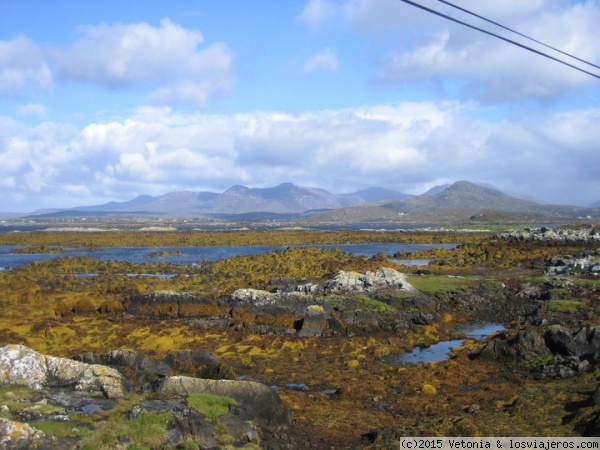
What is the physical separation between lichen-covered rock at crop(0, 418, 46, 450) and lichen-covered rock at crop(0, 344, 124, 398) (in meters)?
2.70

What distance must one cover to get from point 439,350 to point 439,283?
12470 mm

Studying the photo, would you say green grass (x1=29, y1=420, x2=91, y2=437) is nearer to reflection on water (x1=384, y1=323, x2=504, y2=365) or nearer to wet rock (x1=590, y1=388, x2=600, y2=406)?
wet rock (x1=590, y1=388, x2=600, y2=406)

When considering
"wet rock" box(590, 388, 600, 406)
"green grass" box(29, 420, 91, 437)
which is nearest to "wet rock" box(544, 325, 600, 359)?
"wet rock" box(590, 388, 600, 406)

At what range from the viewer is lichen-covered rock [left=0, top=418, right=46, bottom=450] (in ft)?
28.3

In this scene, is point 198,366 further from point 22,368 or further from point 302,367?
point 302,367

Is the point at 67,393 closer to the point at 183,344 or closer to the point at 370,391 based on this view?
the point at 370,391

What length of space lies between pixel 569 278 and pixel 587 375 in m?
21.9

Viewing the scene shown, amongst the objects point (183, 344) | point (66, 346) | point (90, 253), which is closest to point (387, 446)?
point (183, 344)

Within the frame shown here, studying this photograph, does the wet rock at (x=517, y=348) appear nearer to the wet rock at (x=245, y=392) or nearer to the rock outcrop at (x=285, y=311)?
the rock outcrop at (x=285, y=311)

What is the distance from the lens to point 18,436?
347 inches

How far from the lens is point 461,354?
64.1 ft

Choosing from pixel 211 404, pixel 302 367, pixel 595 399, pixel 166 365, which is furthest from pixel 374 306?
pixel 211 404

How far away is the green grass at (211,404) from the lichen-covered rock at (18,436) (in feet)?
11.0

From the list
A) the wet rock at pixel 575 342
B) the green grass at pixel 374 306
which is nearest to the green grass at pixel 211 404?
the wet rock at pixel 575 342
